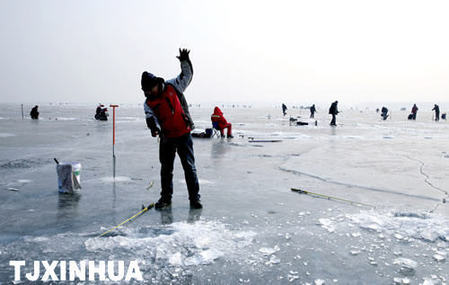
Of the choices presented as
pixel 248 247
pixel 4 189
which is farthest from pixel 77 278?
pixel 4 189

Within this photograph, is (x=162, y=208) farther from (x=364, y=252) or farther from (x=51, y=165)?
(x=51, y=165)

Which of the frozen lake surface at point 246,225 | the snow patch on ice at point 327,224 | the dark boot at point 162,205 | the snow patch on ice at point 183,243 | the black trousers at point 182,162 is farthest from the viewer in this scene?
the black trousers at point 182,162

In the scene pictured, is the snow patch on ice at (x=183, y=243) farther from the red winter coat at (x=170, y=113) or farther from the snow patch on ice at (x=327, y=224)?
the red winter coat at (x=170, y=113)

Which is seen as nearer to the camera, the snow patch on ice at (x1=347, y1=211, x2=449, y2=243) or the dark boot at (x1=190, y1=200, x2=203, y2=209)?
the snow patch on ice at (x1=347, y1=211, x2=449, y2=243)

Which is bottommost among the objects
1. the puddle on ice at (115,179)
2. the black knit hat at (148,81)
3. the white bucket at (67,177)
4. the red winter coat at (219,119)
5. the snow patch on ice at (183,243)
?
the snow patch on ice at (183,243)

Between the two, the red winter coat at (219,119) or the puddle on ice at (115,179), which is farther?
the red winter coat at (219,119)

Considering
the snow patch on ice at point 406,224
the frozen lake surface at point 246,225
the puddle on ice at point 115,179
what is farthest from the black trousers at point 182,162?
the snow patch on ice at point 406,224

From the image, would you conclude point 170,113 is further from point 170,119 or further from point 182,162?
point 182,162

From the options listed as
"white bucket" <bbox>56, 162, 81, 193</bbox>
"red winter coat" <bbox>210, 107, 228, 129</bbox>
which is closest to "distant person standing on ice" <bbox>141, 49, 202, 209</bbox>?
"white bucket" <bbox>56, 162, 81, 193</bbox>

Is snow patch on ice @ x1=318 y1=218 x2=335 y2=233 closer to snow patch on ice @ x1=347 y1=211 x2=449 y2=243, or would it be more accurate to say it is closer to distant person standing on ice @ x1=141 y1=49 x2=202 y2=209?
snow patch on ice @ x1=347 y1=211 x2=449 y2=243

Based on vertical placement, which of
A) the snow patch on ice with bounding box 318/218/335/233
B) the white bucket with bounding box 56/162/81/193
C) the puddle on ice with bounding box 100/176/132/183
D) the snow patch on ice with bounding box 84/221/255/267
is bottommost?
the snow patch on ice with bounding box 84/221/255/267

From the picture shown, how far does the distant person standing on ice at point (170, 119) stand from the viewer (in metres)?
4.47

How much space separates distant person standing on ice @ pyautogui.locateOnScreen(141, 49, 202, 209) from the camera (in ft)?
14.7

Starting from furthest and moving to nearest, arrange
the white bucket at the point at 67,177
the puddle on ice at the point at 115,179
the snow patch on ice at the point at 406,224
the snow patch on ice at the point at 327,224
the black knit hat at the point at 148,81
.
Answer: the puddle on ice at the point at 115,179, the white bucket at the point at 67,177, the black knit hat at the point at 148,81, the snow patch on ice at the point at 327,224, the snow patch on ice at the point at 406,224
